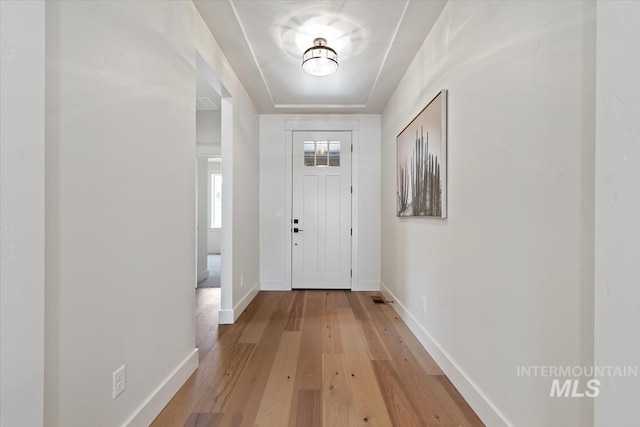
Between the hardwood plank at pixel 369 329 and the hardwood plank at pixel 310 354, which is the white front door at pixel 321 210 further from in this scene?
the hardwood plank at pixel 310 354

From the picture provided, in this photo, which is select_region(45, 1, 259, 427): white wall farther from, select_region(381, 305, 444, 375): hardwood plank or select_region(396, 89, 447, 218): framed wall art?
select_region(396, 89, 447, 218): framed wall art

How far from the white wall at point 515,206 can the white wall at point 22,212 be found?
172 centimetres

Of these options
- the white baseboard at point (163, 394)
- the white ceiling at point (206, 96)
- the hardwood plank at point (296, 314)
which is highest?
the white ceiling at point (206, 96)

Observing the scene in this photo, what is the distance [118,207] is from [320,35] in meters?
2.00

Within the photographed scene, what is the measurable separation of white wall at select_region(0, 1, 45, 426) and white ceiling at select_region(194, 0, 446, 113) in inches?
59.7

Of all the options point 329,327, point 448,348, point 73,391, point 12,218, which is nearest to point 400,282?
point 329,327

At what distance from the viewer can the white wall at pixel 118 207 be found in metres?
1.01

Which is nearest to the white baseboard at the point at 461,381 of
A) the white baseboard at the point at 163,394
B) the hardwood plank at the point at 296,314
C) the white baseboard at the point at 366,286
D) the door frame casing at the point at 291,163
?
the hardwood plank at the point at 296,314

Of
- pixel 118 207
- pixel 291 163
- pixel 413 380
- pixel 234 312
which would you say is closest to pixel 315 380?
pixel 413 380

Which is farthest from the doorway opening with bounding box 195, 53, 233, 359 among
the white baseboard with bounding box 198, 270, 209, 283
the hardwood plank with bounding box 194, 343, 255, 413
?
the hardwood plank with bounding box 194, 343, 255, 413

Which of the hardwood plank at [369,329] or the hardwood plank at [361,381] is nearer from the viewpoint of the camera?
the hardwood plank at [361,381]

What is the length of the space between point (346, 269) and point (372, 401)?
8.42ft

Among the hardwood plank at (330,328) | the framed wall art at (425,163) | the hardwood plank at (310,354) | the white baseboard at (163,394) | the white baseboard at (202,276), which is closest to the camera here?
the white baseboard at (163,394)

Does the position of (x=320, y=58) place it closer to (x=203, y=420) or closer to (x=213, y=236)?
(x=203, y=420)
